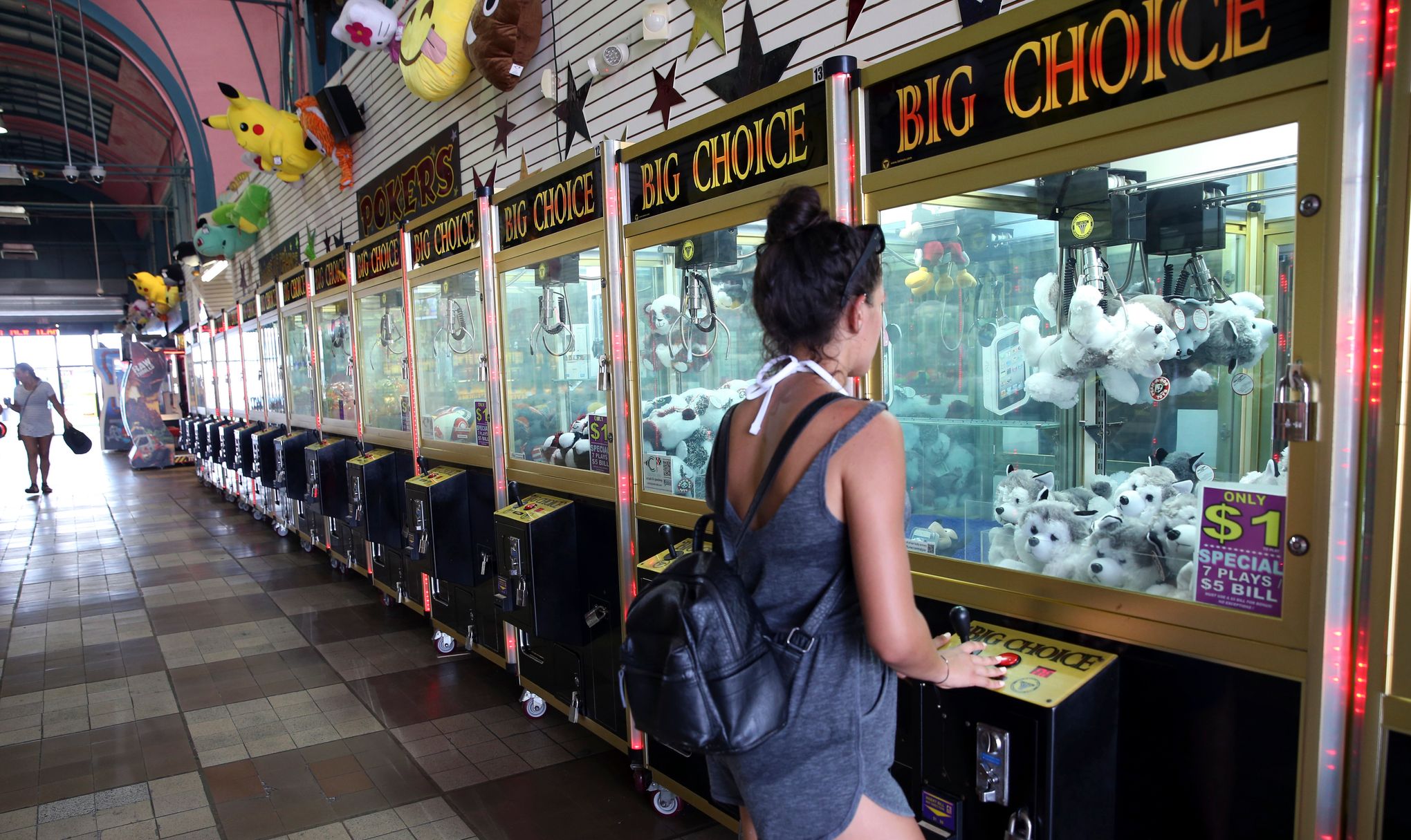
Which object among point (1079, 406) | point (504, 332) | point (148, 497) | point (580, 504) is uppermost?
point (504, 332)

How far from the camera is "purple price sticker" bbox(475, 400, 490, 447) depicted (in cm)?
391

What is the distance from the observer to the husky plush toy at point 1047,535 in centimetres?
180

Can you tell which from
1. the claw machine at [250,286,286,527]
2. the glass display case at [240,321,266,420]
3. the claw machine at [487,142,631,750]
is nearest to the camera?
the claw machine at [487,142,631,750]

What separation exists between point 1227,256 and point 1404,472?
2.13ft

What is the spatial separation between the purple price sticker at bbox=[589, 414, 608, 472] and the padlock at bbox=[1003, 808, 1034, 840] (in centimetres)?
184

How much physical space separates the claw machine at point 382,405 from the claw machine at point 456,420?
5.3 inches

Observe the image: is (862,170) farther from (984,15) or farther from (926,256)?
(984,15)

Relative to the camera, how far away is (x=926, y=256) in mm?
2047

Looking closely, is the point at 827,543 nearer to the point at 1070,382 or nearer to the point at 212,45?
the point at 1070,382

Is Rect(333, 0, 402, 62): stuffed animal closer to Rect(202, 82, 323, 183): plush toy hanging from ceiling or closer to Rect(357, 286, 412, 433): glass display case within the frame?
Rect(357, 286, 412, 433): glass display case

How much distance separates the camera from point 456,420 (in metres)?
4.34

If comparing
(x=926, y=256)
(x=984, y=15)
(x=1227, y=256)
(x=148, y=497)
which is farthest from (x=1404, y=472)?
(x=148, y=497)

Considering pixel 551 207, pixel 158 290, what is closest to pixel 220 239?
pixel 158 290

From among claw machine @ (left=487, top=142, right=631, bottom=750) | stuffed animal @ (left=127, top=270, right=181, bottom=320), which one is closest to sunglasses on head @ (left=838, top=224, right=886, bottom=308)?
claw machine @ (left=487, top=142, right=631, bottom=750)
